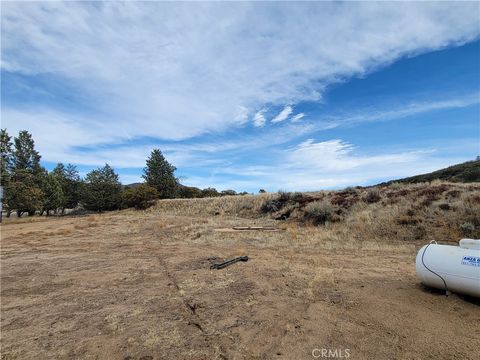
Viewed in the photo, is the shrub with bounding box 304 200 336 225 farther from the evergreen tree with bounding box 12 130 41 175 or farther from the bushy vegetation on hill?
the evergreen tree with bounding box 12 130 41 175

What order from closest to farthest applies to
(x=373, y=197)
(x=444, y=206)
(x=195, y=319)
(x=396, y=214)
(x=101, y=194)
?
(x=195, y=319) < (x=444, y=206) < (x=396, y=214) < (x=373, y=197) < (x=101, y=194)

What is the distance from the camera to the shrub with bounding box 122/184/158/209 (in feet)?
135

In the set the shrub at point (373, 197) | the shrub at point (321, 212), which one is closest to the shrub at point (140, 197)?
the shrub at point (321, 212)

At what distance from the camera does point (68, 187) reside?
55750 millimetres

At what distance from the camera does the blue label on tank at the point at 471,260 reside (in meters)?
5.57

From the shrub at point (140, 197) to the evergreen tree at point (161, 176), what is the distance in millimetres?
8261

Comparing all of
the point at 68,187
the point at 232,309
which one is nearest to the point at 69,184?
the point at 68,187

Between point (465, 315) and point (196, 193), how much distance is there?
169 ft

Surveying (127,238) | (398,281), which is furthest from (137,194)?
(398,281)

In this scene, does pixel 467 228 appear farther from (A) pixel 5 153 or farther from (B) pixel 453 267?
(A) pixel 5 153

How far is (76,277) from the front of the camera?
8.75m

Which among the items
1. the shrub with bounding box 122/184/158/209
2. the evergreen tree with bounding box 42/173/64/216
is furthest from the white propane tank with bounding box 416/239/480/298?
the evergreen tree with bounding box 42/173/64/216

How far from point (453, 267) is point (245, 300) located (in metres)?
3.95

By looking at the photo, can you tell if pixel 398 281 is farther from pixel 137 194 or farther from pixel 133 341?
pixel 137 194
